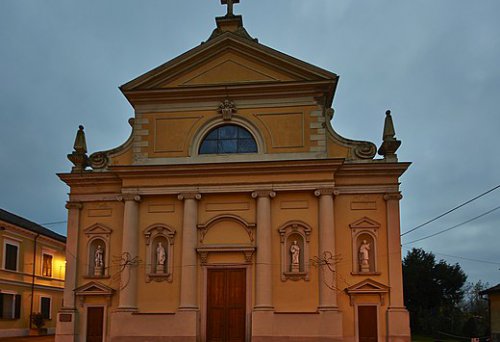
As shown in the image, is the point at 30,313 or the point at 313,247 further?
the point at 30,313

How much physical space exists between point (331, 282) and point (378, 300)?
1794 mm

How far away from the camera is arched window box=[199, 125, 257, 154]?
913 inches

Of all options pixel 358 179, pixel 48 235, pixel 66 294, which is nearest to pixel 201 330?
pixel 66 294

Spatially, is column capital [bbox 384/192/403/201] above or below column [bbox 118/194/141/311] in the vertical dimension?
above

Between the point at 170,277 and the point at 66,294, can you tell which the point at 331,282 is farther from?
the point at 66,294

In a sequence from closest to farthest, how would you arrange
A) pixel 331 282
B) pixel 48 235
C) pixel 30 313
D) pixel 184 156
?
pixel 331 282 < pixel 184 156 < pixel 30 313 < pixel 48 235

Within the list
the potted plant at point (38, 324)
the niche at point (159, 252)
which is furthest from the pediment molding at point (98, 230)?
the potted plant at point (38, 324)

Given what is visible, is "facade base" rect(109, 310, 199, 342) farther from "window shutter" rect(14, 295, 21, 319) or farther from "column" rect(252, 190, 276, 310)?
"window shutter" rect(14, 295, 21, 319)

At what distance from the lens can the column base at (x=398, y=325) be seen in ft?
67.6

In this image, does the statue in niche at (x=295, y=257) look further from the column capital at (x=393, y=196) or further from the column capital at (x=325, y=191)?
the column capital at (x=393, y=196)

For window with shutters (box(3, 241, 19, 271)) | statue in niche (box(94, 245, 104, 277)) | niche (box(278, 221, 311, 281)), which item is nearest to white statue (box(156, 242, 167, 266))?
statue in niche (box(94, 245, 104, 277))

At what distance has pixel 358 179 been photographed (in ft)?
72.9

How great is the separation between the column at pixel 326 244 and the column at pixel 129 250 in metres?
6.79

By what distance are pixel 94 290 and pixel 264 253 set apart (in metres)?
6.52
